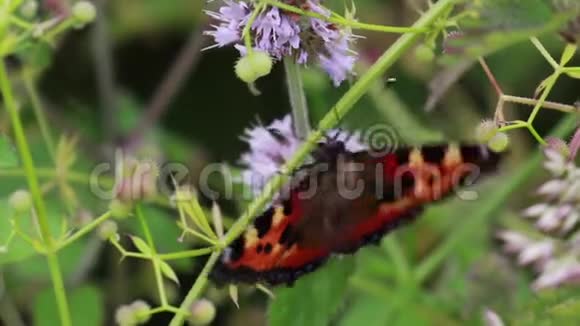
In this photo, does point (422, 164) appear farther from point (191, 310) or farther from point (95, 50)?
point (95, 50)

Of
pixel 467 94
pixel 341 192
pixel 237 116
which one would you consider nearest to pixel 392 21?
pixel 467 94

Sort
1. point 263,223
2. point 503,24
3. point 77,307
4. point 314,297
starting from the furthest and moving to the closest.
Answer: point 77,307
point 314,297
point 263,223
point 503,24

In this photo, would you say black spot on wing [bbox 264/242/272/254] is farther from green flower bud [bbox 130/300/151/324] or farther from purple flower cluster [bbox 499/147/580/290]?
purple flower cluster [bbox 499/147/580/290]

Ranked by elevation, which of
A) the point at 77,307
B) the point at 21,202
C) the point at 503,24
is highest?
the point at 503,24

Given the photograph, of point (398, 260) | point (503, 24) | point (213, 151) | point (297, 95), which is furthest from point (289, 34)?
point (213, 151)

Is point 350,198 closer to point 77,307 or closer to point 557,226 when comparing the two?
point 557,226

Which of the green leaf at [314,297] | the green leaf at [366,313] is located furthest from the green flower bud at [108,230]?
the green leaf at [366,313]
